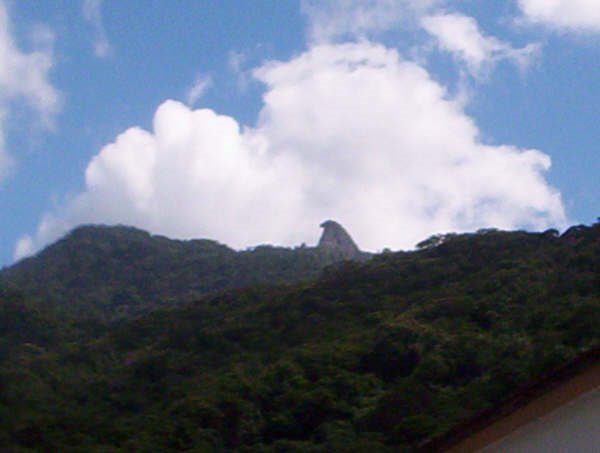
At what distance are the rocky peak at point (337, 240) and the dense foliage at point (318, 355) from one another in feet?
65.3

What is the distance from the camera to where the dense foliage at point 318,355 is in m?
12.2

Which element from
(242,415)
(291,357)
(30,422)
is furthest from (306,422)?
(30,422)

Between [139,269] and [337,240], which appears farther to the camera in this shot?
[337,240]

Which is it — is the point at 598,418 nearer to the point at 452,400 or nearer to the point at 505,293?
the point at 452,400

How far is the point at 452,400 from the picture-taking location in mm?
11914

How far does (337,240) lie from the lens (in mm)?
50469

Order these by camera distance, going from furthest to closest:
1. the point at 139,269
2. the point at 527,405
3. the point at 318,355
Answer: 1. the point at 139,269
2. the point at 318,355
3. the point at 527,405

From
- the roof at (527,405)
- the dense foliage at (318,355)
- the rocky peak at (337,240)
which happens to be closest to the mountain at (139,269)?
the rocky peak at (337,240)

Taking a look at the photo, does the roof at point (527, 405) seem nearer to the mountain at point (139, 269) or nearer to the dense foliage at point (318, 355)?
the dense foliage at point (318, 355)

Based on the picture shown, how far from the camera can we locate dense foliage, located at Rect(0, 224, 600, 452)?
1221cm

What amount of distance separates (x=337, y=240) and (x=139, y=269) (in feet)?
41.4

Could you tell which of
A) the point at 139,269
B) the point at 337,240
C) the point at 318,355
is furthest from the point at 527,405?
the point at 337,240

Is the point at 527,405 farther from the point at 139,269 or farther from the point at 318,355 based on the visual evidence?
the point at 139,269

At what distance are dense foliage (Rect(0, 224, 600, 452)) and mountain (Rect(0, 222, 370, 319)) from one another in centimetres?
939
